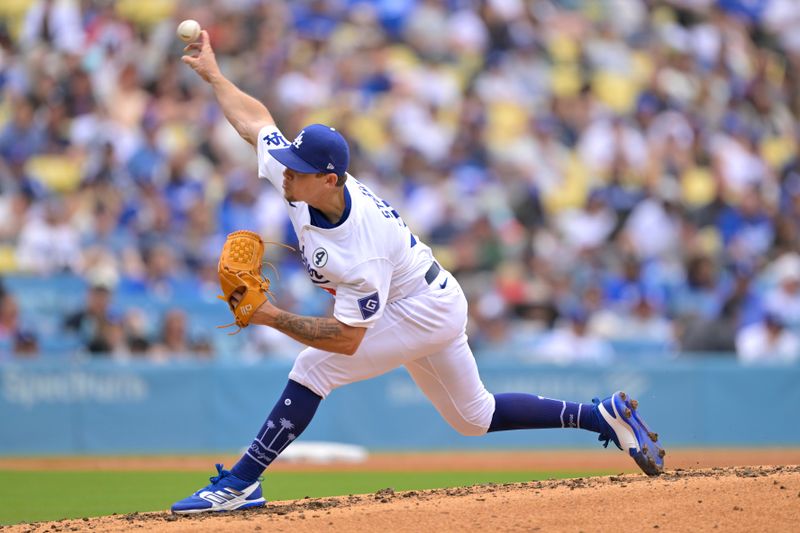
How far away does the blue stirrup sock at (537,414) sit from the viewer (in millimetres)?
6188

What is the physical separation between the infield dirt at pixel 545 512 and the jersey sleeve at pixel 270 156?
1530 mm

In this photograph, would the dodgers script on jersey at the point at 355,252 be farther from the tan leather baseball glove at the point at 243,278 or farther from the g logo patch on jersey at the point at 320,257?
the tan leather baseball glove at the point at 243,278

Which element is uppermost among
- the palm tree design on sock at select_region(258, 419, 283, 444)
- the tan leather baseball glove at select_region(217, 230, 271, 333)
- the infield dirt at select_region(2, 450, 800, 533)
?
the tan leather baseball glove at select_region(217, 230, 271, 333)

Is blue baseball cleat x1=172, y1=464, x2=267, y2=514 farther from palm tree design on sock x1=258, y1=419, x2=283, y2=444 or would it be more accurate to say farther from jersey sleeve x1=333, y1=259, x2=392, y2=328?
jersey sleeve x1=333, y1=259, x2=392, y2=328

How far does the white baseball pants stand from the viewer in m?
5.73

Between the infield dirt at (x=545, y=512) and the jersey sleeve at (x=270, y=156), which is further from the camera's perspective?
the jersey sleeve at (x=270, y=156)

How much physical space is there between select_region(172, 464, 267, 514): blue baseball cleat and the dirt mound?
52 mm

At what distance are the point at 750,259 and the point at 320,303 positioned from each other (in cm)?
505

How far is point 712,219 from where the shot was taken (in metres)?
14.8

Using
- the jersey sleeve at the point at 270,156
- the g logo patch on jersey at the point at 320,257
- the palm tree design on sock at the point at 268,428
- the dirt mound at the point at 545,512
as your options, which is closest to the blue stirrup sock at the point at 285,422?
the palm tree design on sock at the point at 268,428

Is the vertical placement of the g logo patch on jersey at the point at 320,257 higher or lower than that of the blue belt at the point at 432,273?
lower

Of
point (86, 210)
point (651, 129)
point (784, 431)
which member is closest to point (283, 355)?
point (86, 210)

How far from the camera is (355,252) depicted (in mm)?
5438

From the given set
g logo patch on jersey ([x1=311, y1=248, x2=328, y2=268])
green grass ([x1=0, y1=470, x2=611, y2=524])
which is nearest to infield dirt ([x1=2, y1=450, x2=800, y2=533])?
g logo patch on jersey ([x1=311, y1=248, x2=328, y2=268])
